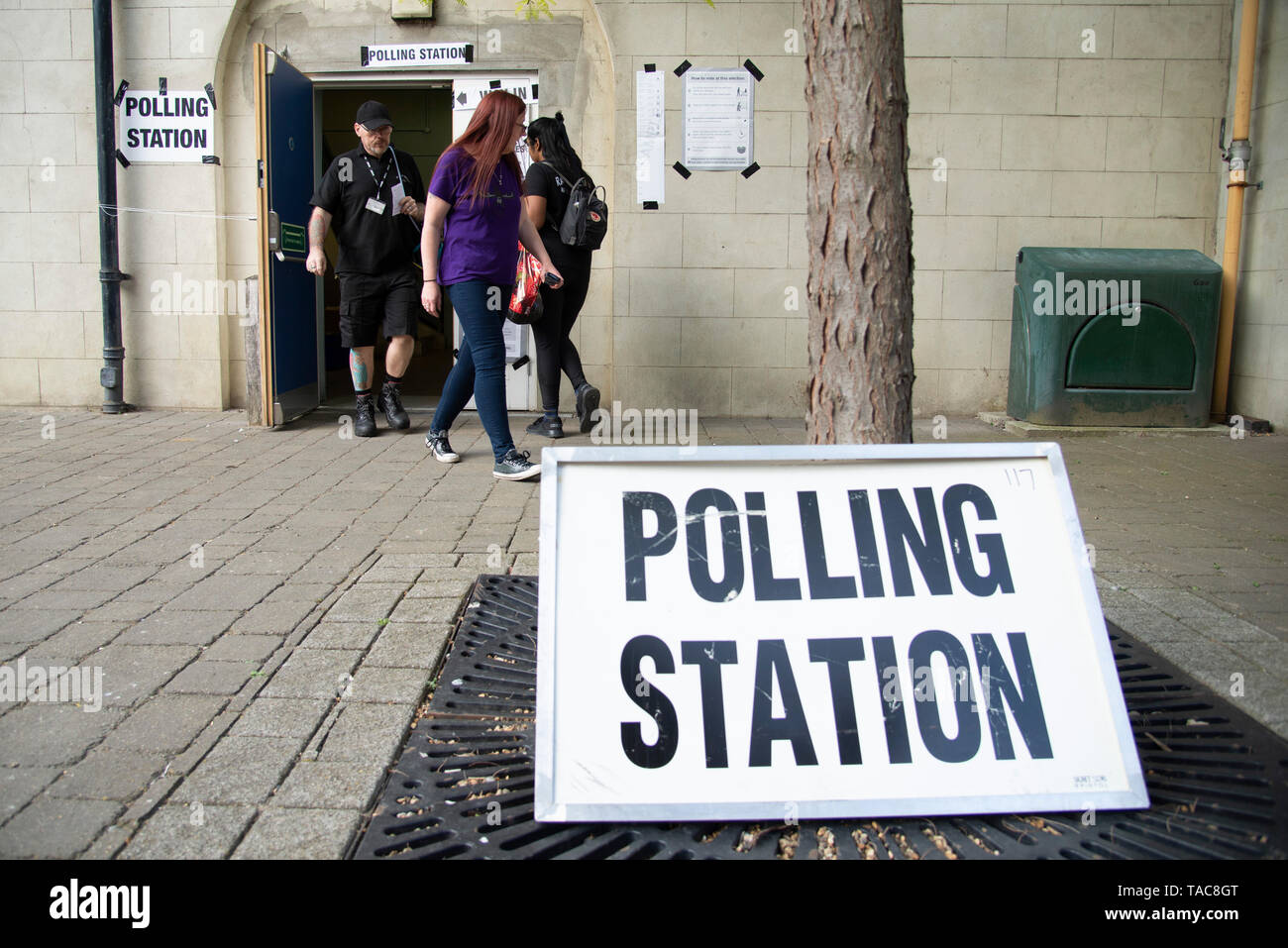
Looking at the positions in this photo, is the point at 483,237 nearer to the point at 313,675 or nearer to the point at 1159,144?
the point at 313,675

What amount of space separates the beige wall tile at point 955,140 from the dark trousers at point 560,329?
268cm

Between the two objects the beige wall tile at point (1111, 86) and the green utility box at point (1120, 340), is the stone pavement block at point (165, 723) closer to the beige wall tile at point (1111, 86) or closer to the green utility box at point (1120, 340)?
the green utility box at point (1120, 340)

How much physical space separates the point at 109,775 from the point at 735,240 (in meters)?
6.23

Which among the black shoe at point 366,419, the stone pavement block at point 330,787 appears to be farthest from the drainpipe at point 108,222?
the stone pavement block at point 330,787

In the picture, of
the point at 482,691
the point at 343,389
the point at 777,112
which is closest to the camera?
the point at 482,691

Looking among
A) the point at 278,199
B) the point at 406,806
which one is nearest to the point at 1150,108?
the point at 278,199

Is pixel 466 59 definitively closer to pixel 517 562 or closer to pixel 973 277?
pixel 973 277

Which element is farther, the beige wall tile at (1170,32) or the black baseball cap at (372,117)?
the beige wall tile at (1170,32)

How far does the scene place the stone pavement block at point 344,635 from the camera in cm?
329

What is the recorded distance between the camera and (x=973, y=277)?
7918 mm

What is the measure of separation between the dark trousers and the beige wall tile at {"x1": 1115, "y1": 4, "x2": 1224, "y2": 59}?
4303 mm

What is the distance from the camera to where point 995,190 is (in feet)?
25.7
